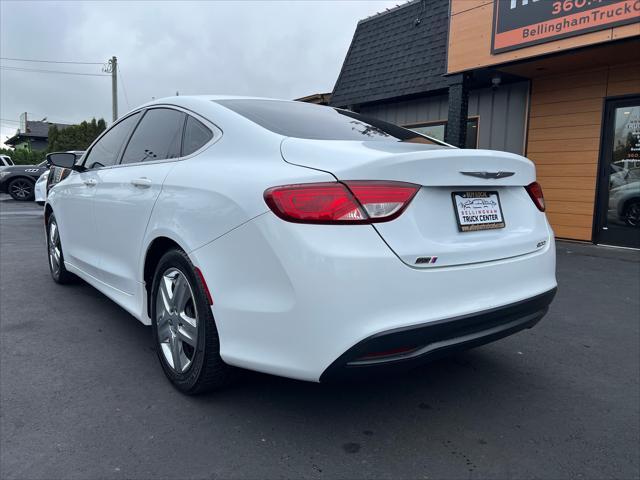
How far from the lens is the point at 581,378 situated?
298 cm

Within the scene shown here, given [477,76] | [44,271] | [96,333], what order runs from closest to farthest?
[96,333]
[44,271]
[477,76]

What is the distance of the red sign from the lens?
619 centimetres

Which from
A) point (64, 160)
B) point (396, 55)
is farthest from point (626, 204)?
point (64, 160)

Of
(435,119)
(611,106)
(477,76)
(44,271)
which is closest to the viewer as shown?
(44,271)

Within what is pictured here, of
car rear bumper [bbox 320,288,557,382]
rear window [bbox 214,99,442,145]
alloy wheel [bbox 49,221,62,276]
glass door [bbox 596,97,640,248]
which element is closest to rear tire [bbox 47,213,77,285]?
alloy wheel [bbox 49,221,62,276]

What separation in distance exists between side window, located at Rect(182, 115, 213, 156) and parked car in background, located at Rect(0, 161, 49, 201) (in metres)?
16.9

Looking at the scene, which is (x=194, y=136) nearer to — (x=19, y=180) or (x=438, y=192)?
(x=438, y=192)

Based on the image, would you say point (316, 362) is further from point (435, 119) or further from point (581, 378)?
point (435, 119)

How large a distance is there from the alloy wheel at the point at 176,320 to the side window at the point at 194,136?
657 millimetres

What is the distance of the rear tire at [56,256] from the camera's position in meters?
4.72

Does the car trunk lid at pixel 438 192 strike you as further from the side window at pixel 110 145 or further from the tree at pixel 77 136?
the tree at pixel 77 136

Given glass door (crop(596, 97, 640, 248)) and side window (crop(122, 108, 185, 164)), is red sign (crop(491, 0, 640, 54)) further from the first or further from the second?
side window (crop(122, 108, 185, 164))

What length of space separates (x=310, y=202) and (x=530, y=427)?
60.5 inches

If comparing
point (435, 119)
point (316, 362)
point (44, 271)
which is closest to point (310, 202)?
point (316, 362)
